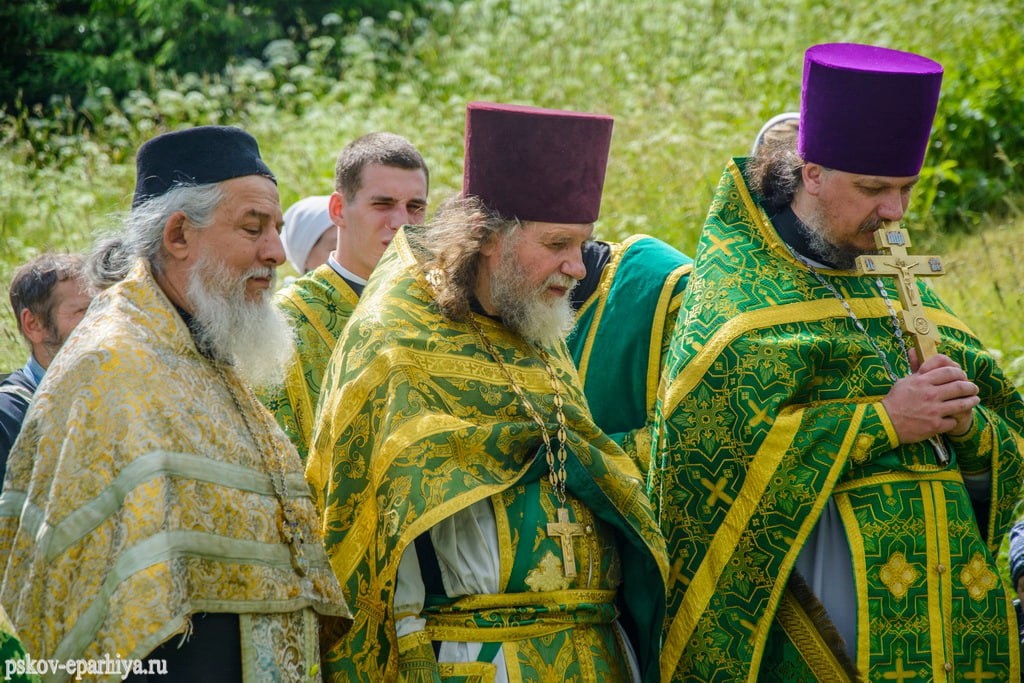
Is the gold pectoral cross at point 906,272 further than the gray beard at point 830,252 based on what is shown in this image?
No

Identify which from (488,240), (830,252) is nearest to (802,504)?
(830,252)

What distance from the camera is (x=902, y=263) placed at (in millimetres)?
4172

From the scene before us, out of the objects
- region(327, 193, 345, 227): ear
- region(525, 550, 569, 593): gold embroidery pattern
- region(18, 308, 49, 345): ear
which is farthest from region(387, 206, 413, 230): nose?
region(525, 550, 569, 593): gold embroidery pattern

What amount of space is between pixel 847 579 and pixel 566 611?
0.99 metres

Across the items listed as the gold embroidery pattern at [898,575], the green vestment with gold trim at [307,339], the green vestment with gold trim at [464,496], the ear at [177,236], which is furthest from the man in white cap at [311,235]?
the gold embroidery pattern at [898,575]

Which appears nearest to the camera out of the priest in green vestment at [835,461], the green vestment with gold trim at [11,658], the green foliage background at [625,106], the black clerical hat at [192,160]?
the green vestment with gold trim at [11,658]

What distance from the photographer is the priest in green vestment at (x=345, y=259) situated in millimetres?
4844

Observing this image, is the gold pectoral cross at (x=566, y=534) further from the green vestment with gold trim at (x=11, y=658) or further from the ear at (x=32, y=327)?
the ear at (x=32, y=327)

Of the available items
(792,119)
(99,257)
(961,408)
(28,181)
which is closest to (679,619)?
(961,408)

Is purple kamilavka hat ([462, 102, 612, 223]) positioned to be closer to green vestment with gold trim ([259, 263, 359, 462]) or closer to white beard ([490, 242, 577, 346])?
white beard ([490, 242, 577, 346])

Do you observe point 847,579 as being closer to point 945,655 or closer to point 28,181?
point 945,655

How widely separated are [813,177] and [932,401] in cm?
89

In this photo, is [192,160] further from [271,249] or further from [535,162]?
[535,162]

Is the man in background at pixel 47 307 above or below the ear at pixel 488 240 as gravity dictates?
below
